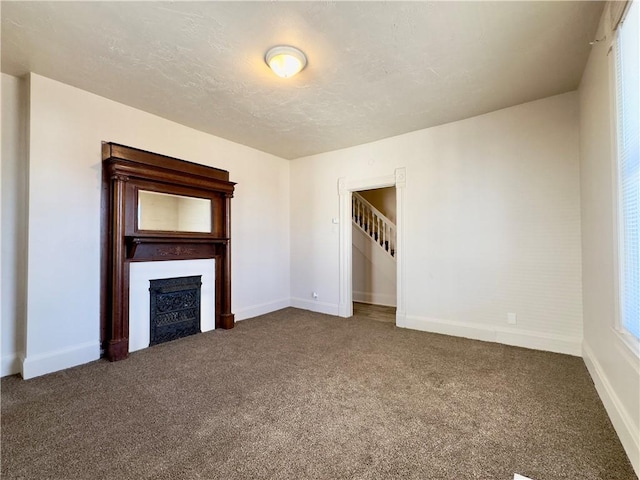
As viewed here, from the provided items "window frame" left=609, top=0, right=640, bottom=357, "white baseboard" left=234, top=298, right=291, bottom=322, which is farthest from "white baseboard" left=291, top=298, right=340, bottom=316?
"window frame" left=609, top=0, right=640, bottom=357

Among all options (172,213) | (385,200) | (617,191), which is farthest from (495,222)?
(385,200)

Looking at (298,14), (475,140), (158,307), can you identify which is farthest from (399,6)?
(158,307)

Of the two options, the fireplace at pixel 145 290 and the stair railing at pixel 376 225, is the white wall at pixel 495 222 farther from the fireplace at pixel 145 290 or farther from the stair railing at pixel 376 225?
the fireplace at pixel 145 290

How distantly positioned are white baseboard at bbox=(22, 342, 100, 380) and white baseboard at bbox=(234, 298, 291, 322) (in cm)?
180

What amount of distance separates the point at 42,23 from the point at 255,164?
291 centimetres

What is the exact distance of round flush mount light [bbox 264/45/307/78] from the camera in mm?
2270

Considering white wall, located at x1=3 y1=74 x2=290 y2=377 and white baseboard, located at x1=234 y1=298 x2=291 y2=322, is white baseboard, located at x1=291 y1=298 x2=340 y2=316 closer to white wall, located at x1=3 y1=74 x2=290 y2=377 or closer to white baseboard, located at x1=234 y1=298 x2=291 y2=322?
white baseboard, located at x1=234 y1=298 x2=291 y2=322

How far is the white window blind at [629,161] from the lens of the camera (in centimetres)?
154

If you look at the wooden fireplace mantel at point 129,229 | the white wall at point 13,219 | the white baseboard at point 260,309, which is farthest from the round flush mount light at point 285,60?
the white baseboard at point 260,309

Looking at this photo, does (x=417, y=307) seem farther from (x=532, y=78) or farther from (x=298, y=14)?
(x=298, y=14)

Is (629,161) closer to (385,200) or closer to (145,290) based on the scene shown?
(145,290)

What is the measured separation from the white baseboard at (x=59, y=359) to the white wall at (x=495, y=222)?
381 cm

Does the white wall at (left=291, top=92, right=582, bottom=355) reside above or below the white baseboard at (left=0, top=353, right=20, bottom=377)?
above

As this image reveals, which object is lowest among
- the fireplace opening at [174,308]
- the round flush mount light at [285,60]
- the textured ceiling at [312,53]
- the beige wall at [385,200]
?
the fireplace opening at [174,308]
